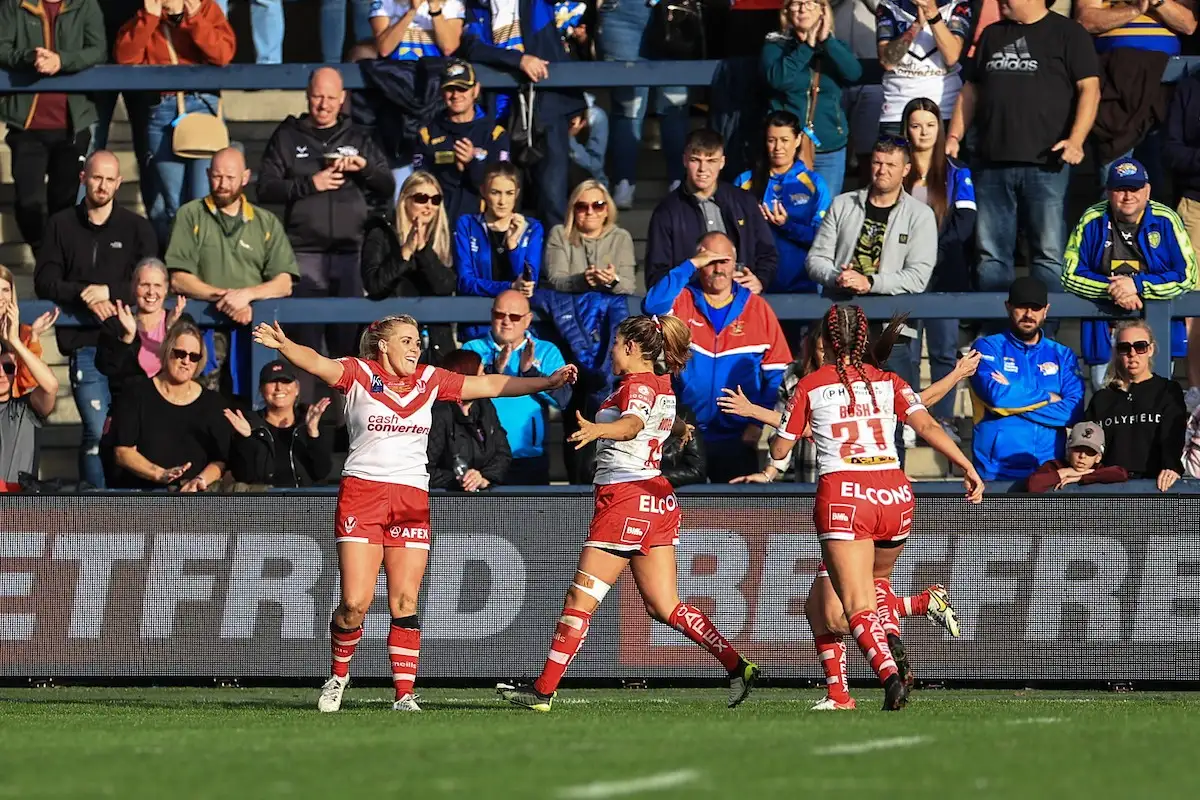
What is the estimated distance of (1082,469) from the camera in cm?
1167

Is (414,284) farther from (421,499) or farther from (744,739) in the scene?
(744,739)

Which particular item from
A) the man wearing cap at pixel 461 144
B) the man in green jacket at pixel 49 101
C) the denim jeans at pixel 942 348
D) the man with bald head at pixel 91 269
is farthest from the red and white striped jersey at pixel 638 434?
the man in green jacket at pixel 49 101

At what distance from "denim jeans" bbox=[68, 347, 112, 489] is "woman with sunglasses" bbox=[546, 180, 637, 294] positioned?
10.3 feet

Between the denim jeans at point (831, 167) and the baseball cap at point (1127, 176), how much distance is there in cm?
203

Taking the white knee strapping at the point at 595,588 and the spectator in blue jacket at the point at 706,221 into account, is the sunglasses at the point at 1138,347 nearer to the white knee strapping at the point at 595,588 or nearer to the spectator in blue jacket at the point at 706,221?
the spectator in blue jacket at the point at 706,221

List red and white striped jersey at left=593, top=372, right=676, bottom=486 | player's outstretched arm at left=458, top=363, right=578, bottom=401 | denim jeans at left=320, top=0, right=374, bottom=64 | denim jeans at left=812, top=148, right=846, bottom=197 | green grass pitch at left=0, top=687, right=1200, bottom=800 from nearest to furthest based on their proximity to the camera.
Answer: green grass pitch at left=0, top=687, right=1200, bottom=800 < red and white striped jersey at left=593, top=372, right=676, bottom=486 < player's outstretched arm at left=458, top=363, right=578, bottom=401 < denim jeans at left=812, top=148, right=846, bottom=197 < denim jeans at left=320, top=0, right=374, bottom=64

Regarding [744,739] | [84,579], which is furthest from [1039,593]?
[84,579]

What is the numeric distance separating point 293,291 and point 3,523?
286cm

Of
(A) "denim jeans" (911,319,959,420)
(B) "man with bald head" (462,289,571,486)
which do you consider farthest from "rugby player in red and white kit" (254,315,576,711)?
(A) "denim jeans" (911,319,959,420)

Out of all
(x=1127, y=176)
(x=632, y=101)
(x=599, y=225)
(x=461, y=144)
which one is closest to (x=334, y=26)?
(x=461, y=144)

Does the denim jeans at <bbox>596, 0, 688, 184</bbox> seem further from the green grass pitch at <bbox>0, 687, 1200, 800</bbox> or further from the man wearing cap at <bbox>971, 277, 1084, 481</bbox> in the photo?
the green grass pitch at <bbox>0, 687, 1200, 800</bbox>

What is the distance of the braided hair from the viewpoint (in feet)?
28.9

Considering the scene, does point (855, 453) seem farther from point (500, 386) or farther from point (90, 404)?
point (90, 404)

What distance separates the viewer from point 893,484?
877 cm
